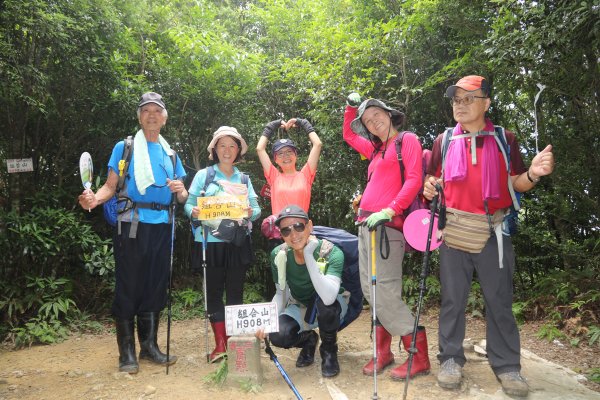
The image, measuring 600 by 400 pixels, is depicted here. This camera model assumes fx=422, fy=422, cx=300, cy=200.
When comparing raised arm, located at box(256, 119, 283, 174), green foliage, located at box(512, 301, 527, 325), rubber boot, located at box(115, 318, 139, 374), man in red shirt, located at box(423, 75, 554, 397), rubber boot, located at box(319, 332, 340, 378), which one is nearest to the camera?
man in red shirt, located at box(423, 75, 554, 397)

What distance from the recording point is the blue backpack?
13.7ft

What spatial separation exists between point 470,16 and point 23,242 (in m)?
6.73

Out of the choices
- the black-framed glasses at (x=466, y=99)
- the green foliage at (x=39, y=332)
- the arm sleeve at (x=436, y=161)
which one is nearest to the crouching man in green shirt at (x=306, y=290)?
the arm sleeve at (x=436, y=161)

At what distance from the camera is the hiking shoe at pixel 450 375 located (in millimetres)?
3336

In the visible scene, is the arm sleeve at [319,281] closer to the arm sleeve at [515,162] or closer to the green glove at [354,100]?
the green glove at [354,100]

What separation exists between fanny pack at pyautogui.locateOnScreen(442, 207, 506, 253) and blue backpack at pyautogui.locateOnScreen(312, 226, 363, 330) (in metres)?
1.05

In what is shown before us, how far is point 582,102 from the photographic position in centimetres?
500

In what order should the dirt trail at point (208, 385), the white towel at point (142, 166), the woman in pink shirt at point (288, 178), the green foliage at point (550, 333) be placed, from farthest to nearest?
the green foliage at point (550, 333) → the woman in pink shirt at point (288, 178) → the white towel at point (142, 166) → the dirt trail at point (208, 385)

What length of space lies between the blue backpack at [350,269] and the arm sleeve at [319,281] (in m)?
0.52

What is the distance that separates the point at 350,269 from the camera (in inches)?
167

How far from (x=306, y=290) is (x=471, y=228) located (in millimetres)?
1589

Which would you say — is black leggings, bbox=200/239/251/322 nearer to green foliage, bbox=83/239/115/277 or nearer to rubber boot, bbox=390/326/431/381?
rubber boot, bbox=390/326/431/381

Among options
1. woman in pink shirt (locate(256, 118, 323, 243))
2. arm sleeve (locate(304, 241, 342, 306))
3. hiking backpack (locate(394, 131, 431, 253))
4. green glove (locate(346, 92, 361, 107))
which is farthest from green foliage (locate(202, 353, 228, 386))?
green glove (locate(346, 92, 361, 107))

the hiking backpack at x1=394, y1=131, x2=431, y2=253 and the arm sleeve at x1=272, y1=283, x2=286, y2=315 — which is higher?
→ the hiking backpack at x1=394, y1=131, x2=431, y2=253
